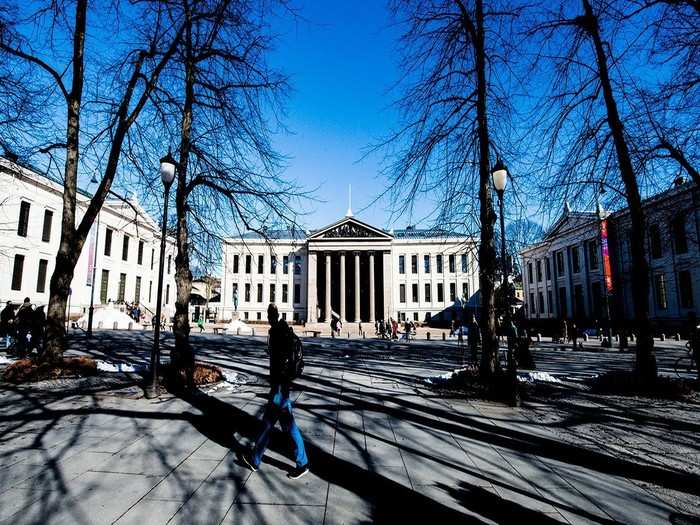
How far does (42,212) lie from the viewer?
107 feet

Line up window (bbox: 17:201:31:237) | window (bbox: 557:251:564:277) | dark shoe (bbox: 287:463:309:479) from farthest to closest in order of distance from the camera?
1. window (bbox: 557:251:564:277)
2. window (bbox: 17:201:31:237)
3. dark shoe (bbox: 287:463:309:479)

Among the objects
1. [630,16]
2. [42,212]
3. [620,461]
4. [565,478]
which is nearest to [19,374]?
[565,478]

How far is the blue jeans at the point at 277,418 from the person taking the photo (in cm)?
417

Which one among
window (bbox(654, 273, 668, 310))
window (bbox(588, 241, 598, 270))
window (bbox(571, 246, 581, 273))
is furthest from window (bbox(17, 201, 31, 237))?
window (bbox(571, 246, 581, 273))

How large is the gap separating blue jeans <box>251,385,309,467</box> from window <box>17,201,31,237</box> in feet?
122

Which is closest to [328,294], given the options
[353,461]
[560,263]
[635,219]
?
[560,263]

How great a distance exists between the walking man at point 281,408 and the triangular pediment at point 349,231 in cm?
5492

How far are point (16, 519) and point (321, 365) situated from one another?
35.9 feet

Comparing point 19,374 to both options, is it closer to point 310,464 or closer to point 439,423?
point 310,464

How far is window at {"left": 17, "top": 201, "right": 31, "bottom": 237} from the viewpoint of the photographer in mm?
30706

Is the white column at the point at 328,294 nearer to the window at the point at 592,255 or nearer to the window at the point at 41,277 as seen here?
the window at the point at 41,277

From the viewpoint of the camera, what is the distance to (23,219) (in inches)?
1227

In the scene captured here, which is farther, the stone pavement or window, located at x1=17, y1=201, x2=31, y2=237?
window, located at x1=17, y1=201, x2=31, y2=237

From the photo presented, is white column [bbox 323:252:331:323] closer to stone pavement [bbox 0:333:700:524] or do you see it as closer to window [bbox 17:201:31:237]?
window [bbox 17:201:31:237]
